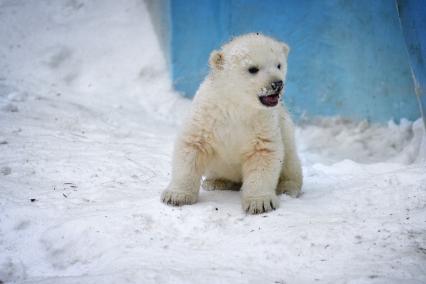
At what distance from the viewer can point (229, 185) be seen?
13.4ft

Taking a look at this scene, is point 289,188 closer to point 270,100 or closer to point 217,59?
point 270,100

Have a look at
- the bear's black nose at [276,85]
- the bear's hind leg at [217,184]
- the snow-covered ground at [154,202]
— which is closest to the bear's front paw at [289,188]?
the snow-covered ground at [154,202]

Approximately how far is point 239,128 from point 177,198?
0.66m

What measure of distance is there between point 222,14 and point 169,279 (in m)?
5.42

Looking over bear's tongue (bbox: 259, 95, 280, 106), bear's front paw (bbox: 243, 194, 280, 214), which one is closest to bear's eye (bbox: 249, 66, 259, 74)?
bear's tongue (bbox: 259, 95, 280, 106)

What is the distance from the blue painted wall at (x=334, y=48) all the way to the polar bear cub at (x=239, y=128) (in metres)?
2.87

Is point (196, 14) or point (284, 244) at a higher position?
point (196, 14)

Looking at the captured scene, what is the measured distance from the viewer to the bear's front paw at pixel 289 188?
3.89 m

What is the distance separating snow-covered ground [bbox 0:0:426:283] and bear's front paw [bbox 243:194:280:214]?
7 cm

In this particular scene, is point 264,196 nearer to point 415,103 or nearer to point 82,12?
point 415,103

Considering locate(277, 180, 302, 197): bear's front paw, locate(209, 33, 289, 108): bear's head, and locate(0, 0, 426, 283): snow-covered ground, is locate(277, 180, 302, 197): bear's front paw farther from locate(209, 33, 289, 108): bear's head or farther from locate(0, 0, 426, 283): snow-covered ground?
locate(209, 33, 289, 108): bear's head

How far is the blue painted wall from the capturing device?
6008 mm

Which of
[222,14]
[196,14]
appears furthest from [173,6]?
[222,14]

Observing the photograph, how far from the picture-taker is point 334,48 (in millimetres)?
6465
